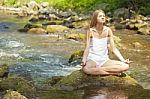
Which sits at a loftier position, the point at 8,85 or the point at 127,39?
the point at 8,85

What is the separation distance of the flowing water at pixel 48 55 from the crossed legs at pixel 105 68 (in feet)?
1.89

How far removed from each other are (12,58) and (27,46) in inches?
141

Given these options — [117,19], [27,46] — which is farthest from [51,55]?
[117,19]

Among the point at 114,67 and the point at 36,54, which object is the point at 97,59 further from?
the point at 36,54

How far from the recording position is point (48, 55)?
1673 centimetres

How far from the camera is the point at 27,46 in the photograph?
19.4 metres

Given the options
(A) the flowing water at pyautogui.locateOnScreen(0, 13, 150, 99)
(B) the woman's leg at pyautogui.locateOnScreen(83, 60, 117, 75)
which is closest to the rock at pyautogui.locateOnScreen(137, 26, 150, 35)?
(A) the flowing water at pyautogui.locateOnScreen(0, 13, 150, 99)

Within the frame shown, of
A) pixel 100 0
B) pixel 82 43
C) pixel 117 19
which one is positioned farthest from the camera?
pixel 100 0

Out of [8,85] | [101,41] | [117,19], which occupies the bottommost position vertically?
[117,19]

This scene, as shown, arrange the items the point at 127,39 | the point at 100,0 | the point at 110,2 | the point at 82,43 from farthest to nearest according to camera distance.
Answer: the point at 100,0 < the point at 110,2 < the point at 127,39 < the point at 82,43

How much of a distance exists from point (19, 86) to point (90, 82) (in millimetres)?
1740

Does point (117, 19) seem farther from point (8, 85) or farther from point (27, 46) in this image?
point (8, 85)

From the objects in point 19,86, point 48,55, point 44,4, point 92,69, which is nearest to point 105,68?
point 92,69

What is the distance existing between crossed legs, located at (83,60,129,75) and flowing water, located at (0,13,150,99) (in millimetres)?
576
